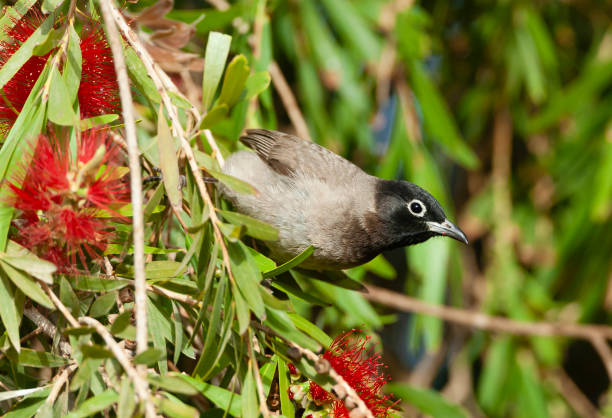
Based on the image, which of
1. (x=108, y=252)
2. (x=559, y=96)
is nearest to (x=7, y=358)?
(x=108, y=252)

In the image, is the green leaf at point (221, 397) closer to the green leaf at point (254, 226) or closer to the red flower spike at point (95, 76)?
the green leaf at point (254, 226)

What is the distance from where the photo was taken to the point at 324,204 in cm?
282

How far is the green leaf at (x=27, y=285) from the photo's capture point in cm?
151

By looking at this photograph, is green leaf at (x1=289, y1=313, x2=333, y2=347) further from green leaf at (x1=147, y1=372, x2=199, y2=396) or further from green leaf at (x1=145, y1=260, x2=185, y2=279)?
green leaf at (x1=147, y1=372, x2=199, y2=396)

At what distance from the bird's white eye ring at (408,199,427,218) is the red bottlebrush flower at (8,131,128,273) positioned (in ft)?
5.38

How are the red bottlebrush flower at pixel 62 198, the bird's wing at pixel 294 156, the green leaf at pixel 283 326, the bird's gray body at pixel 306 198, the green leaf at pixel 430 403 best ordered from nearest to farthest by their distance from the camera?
the red bottlebrush flower at pixel 62 198 → the green leaf at pixel 283 326 → the bird's gray body at pixel 306 198 → the bird's wing at pixel 294 156 → the green leaf at pixel 430 403

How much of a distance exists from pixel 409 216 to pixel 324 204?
443 mm

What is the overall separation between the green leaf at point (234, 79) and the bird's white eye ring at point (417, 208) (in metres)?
1.25

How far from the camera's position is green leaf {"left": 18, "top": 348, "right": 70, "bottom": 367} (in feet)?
5.27

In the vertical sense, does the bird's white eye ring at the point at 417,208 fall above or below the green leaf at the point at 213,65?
below

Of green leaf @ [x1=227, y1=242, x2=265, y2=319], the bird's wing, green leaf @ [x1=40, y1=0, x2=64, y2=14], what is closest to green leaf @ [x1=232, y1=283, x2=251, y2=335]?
green leaf @ [x1=227, y1=242, x2=265, y2=319]

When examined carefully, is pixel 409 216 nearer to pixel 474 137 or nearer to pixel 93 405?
pixel 93 405

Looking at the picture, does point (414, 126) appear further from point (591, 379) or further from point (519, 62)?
point (591, 379)

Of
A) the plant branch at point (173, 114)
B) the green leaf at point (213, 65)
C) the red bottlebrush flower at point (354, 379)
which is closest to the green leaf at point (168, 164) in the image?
the plant branch at point (173, 114)
